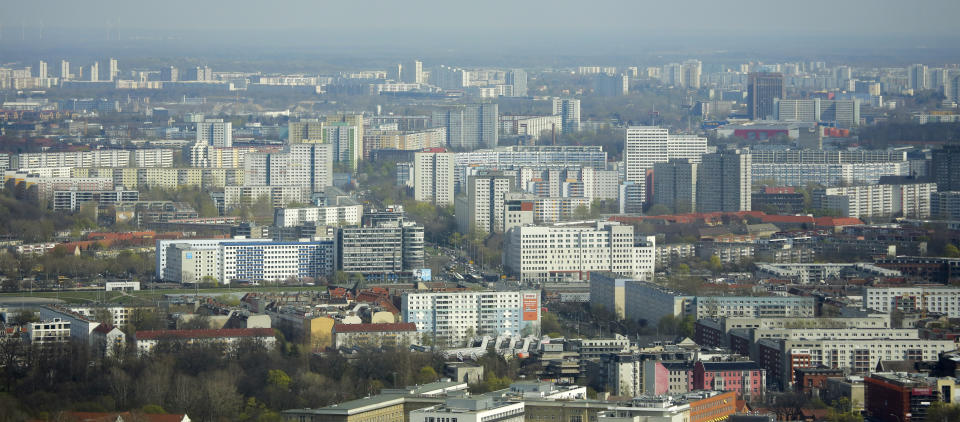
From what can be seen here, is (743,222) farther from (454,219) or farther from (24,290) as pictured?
(24,290)

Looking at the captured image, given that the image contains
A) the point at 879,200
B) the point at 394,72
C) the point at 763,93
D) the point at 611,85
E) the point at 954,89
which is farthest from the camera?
the point at 394,72

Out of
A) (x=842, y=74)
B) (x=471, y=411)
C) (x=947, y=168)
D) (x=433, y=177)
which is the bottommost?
(x=471, y=411)

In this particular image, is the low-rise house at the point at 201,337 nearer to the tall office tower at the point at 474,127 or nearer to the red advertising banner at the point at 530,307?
the red advertising banner at the point at 530,307

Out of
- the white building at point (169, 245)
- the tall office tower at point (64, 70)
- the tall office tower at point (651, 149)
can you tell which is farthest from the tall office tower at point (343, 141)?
the tall office tower at point (64, 70)

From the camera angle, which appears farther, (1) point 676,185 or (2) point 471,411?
(1) point 676,185

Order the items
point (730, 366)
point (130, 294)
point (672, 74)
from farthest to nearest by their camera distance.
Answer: point (672, 74)
point (130, 294)
point (730, 366)

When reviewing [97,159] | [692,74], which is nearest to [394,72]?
[692,74]

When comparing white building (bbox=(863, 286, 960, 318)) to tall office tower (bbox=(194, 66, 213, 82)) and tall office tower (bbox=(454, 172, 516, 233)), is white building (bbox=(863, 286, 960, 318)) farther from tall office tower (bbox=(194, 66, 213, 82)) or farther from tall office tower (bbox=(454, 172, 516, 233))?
tall office tower (bbox=(194, 66, 213, 82))

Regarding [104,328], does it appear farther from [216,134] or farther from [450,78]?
[450,78]
